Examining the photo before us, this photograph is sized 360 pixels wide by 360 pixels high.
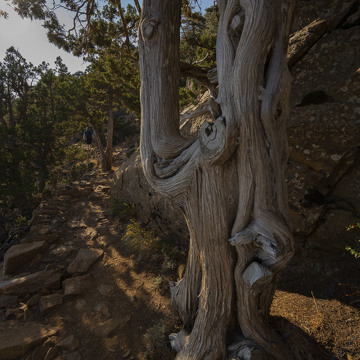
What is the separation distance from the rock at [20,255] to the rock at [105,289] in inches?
81.1

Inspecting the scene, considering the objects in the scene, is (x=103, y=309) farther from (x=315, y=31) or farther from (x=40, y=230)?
(x=315, y=31)

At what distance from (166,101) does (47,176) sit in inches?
293

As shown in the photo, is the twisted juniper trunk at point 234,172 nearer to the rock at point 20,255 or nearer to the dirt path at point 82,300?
the dirt path at point 82,300

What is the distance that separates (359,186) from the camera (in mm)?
4027

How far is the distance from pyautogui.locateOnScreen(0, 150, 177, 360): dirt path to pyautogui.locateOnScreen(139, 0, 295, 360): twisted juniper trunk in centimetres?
97

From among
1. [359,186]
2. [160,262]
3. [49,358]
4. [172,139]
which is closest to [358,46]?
[359,186]

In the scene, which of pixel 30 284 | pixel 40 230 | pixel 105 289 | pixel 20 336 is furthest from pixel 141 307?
pixel 40 230

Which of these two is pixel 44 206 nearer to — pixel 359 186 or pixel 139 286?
pixel 139 286

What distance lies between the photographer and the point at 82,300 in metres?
4.29

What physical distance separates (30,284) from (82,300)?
115 centimetres

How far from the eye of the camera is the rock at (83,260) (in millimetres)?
4918

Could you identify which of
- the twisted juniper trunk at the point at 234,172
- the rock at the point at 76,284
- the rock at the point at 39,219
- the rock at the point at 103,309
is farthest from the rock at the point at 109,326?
the rock at the point at 39,219

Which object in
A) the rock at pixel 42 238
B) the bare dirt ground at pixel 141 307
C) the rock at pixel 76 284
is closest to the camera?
the bare dirt ground at pixel 141 307

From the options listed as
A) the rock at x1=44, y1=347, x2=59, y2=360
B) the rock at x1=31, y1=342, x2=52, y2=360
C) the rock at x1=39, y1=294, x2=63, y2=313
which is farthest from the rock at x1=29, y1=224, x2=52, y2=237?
the rock at x1=44, y1=347, x2=59, y2=360
